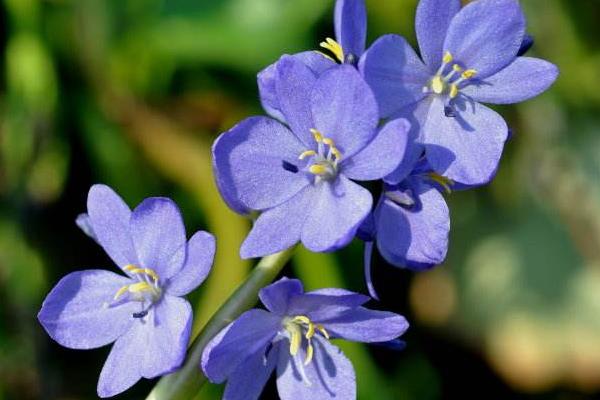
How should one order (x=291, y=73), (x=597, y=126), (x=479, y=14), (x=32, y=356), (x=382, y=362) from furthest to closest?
1. (x=597, y=126)
2. (x=382, y=362)
3. (x=32, y=356)
4. (x=479, y=14)
5. (x=291, y=73)

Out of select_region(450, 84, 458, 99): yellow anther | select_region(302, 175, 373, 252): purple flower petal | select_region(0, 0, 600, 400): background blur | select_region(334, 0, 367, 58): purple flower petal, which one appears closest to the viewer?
select_region(302, 175, 373, 252): purple flower petal

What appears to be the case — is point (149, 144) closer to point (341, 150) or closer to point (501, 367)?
point (501, 367)

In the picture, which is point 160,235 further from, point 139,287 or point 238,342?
point 238,342

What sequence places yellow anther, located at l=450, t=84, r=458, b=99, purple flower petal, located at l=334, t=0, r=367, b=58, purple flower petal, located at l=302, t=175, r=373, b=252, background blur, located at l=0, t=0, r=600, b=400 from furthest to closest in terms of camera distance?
1. background blur, located at l=0, t=0, r=600, b=400
2. yellow anther, located at l=450, t=84, r=458, b=99
3. purple flower petal, located at l=334, t=0, r=367, b=58
4. purple flower petal, located at l=302, t=175, r=373, b=252

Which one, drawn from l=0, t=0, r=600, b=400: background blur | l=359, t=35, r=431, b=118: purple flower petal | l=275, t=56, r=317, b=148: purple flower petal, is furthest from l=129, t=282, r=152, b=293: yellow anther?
l=0, t=0, r=600, b=400: background blur

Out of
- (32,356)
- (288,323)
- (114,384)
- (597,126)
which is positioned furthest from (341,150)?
(597,126)

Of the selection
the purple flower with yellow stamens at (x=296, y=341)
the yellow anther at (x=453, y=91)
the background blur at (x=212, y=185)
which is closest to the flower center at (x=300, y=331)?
→ the purple flower with yellow stamens at (x=296, y=341)

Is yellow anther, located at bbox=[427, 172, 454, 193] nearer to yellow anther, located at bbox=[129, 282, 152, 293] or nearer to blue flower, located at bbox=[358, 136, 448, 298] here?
blue flower, located at bbox=[358, 136, 448, 298]

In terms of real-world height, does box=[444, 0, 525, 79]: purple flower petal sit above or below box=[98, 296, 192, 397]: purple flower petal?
above

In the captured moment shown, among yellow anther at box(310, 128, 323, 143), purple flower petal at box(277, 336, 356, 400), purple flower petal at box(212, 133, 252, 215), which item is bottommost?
purple flower petal at box(277, 336, 356, 400)
